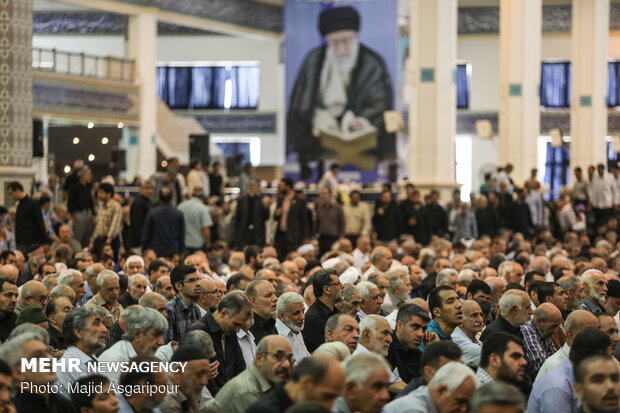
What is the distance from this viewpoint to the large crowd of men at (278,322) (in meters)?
4.68

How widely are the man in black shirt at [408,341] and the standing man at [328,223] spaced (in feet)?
28.4

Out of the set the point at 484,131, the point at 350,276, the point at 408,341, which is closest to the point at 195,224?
the point at 350,276

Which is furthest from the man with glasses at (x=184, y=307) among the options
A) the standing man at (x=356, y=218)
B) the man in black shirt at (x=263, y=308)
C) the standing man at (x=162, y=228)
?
the standing man at (x=356, y=218)

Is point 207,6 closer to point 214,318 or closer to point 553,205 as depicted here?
point 553,205

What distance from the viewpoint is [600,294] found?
335 inches

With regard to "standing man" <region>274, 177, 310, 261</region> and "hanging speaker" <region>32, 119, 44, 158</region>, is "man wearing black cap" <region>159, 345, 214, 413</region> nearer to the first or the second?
"hanging speaker" <region>32, 119, 44, 158</region>

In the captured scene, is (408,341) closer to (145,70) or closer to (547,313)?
(547,313)

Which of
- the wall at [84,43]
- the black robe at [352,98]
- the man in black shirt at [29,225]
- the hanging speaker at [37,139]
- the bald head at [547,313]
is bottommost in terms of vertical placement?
the bald head at [547,313]

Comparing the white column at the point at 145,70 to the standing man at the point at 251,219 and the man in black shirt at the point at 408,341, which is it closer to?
the standing man at the point at 251,219

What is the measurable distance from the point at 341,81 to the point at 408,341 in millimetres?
19764

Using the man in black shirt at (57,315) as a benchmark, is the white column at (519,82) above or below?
above

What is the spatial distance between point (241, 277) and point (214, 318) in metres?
2.03

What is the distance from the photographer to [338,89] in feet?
85.8

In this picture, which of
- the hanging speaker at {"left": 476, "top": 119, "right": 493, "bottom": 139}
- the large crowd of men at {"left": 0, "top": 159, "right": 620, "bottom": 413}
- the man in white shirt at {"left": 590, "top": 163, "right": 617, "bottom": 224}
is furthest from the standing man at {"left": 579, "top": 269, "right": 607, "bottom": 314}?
the hanging speaker at {"left": 476, "top": 119, "right": 493, "bottom": 139}
